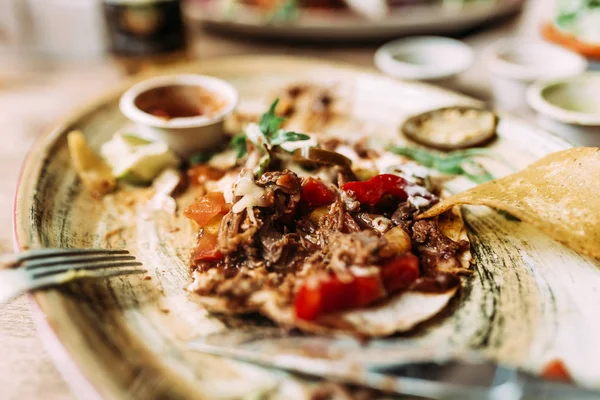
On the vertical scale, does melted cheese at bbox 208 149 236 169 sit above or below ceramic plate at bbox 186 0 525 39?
below

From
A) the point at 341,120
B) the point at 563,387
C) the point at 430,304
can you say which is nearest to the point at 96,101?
the point at 341,120

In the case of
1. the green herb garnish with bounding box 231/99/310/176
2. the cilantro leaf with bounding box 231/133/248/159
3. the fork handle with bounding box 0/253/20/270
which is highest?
the green herb garnish with bounding box 231/99/310/176

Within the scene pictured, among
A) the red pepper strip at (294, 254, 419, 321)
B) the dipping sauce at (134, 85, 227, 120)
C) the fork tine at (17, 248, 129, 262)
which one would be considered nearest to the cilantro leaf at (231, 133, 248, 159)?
the dipping sauce at (134, 85, 227, 120)

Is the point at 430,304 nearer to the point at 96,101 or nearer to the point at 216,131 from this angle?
the point at 216,131

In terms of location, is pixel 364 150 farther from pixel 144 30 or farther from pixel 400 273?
pixel 144 30

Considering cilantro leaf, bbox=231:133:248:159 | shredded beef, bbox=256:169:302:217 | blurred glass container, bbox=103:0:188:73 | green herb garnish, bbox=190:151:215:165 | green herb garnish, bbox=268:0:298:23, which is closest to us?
shredded beef, bbox=256:169:302:217

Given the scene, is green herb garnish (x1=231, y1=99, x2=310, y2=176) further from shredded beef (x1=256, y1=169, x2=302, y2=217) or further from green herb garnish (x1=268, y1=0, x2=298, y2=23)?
green herb garnish (x1=268, y1=0, x2=298, y2=23)

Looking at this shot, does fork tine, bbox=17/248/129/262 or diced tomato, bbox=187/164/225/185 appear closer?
fork tine, bbox=17/248/129/262

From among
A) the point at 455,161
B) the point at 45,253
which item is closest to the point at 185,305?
the point at 45,253
